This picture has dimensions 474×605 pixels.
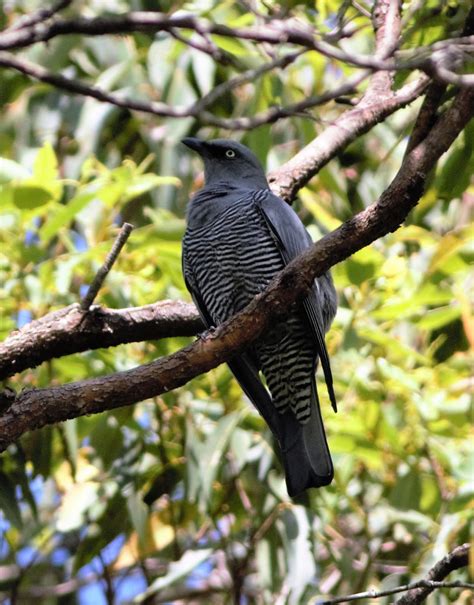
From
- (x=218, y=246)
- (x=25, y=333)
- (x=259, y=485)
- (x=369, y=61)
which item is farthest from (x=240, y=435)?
(x=369, y=61)

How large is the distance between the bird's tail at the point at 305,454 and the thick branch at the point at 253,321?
750 mm

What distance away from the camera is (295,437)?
3926 millimetres

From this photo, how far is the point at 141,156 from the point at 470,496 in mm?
2810

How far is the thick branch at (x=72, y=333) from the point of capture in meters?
3.29

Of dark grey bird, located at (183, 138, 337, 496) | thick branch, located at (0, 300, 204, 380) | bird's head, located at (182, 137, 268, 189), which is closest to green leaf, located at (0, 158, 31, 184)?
thick branch, located at (0, 300, 204, 380)

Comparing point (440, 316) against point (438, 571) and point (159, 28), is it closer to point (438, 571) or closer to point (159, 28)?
point (438, 571)

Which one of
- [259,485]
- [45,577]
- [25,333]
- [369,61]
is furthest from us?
[45,577]

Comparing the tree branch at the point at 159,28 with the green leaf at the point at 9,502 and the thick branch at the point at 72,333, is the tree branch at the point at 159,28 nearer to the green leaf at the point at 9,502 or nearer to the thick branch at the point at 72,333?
the thick branch at the point at 72,333

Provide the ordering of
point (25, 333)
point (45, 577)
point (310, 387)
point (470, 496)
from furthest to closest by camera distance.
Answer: point (45, 577) → point (310, 387) → point (470, 496) → point (25, 333)

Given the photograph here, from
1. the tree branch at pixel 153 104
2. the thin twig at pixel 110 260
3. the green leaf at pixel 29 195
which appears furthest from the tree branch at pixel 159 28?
the green leaf at pixel 29 195

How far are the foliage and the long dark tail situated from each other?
0.75 feet

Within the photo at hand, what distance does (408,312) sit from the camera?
4.12m

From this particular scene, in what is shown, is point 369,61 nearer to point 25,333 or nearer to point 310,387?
point 25,333

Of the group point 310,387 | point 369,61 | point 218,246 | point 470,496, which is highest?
point 369,61
